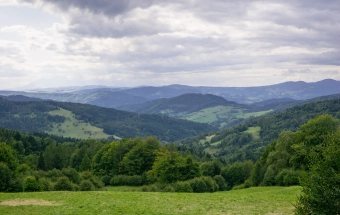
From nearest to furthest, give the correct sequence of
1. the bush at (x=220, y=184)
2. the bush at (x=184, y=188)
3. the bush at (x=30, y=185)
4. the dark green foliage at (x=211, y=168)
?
the bush at (x=30, y=185), the bush at (x=184, y=188), the bush at (x=220, y=184), the dark green foliage at (x=211, y=168)

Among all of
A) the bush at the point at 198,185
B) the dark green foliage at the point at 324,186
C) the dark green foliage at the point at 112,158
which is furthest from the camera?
the dark green foliage at the point at 112,158

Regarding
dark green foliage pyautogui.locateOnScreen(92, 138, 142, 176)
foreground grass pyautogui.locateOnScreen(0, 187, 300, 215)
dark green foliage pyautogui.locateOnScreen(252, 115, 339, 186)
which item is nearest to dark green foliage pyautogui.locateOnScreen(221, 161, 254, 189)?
dark green foliage pyautogui.locateOnScreen(92, 138, 142, 176)

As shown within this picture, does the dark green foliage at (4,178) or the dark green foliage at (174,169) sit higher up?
the dark green foliage at (4,178)

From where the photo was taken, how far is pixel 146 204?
2959 cm

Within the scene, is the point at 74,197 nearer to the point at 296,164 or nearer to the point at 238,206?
the point at 238,206

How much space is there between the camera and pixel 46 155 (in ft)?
293

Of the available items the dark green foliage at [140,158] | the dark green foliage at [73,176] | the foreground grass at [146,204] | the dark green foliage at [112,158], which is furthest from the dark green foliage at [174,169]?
the foreground grass at [146,204]

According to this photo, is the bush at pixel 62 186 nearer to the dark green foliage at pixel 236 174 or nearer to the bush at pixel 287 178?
the bush at pixel 287 178

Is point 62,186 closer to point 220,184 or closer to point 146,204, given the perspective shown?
point 146,204

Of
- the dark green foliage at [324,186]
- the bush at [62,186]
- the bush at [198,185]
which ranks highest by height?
the dark green foliage at [324,186]

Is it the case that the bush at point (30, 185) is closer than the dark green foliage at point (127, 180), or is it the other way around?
the bush at point (30, 185)

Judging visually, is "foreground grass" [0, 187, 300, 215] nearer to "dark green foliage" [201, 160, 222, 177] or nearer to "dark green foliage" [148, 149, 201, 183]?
"dark green foliage" [148, 149, 201, 183]

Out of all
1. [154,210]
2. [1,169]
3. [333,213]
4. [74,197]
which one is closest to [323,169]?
[333,213]

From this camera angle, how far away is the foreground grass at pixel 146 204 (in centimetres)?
2605
